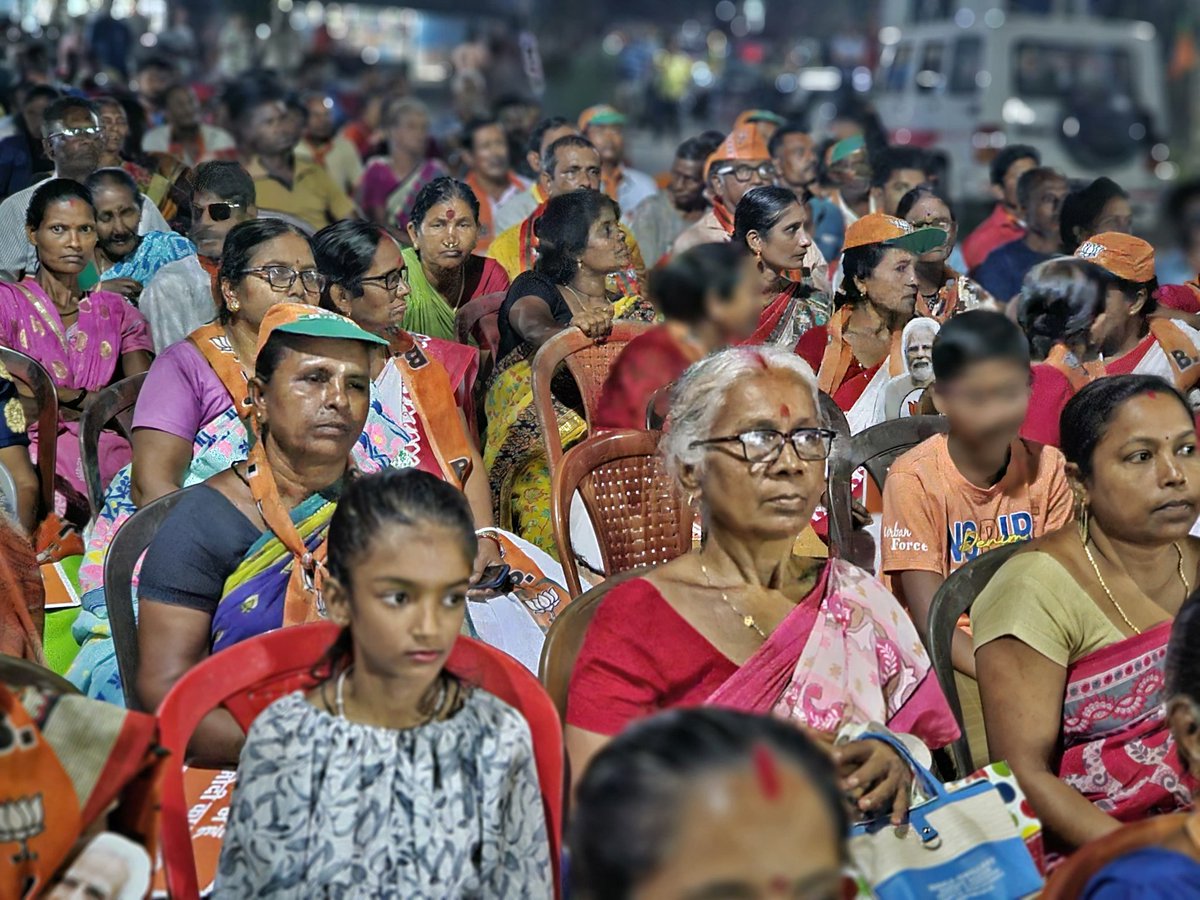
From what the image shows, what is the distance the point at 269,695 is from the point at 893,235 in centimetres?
289

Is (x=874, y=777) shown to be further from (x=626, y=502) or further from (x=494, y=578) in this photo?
(x=626, y=502)

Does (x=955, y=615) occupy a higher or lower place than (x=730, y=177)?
lower

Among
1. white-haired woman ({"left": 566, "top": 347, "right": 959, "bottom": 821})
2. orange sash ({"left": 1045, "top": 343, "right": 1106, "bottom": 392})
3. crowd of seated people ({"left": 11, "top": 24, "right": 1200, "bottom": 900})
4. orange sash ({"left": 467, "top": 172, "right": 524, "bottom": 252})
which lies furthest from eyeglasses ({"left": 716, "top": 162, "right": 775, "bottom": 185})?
white-haired woman ({"left": 566, "top": 347, "right": 959, "bottom": 821})

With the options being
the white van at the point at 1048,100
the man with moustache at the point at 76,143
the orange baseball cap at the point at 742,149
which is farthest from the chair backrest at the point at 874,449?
the white van at the point at 1048,100

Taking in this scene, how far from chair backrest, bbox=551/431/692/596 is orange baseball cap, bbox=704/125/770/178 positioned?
12.6ft

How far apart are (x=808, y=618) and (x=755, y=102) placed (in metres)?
12.2

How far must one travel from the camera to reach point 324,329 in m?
2.83

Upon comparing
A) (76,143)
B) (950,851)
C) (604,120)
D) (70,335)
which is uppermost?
(604,120)

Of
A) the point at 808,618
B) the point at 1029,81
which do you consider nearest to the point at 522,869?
the point at 808,618

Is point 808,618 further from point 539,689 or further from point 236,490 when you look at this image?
point 236,490

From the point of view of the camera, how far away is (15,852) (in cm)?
195

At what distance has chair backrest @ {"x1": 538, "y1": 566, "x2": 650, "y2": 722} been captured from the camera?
2.57 m

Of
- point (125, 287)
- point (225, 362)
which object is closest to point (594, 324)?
point (225, 362)

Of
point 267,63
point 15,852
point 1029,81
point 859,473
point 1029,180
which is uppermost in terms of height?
point 267,63
